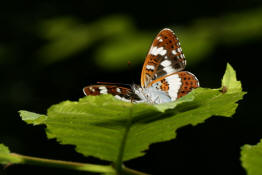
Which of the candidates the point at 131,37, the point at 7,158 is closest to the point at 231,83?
the point at 7,158

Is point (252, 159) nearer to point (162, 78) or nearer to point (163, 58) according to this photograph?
point (162, 78)

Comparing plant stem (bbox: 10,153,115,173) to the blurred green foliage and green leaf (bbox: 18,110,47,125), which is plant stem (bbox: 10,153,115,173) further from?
the blurred green foliage

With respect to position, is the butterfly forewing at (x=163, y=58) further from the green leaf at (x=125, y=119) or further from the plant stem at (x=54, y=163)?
the plant stem at (x=54, y=163)

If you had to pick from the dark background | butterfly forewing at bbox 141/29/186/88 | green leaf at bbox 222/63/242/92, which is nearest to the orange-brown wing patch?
butterfly forewing at bbox 141/29/186/88

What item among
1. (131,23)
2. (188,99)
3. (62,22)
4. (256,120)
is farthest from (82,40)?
(188,99)

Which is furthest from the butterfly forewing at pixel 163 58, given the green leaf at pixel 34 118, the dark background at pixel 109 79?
the dark background at pixel 109 79

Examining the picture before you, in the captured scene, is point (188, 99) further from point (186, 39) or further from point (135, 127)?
point (186, 39)
